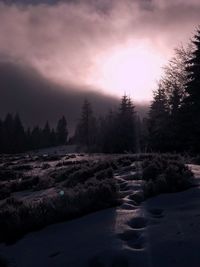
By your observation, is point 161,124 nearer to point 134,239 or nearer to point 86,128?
point 134,239

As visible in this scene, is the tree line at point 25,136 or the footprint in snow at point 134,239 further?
the tree line at point 25,136

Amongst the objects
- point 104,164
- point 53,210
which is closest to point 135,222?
point 53,210

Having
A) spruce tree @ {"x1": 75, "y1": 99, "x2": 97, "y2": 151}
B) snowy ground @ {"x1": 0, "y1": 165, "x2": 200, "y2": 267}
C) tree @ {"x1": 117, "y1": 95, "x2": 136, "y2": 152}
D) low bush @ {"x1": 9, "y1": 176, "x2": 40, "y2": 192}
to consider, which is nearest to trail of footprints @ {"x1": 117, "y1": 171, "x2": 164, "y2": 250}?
snowy ground @ {"x1": 0, "y1": 165, "x2": 200, "y2": 267}

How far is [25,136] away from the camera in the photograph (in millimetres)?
102188

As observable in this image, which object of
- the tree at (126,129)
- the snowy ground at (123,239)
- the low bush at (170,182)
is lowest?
the snowy ground at (123,239)

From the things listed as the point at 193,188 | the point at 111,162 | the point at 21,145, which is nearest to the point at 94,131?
the point at 21,145

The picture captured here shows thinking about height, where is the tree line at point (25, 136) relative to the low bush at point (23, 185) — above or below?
above

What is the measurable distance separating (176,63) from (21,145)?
53675mm

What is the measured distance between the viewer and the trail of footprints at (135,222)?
20.0 ft

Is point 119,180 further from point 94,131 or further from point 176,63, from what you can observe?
point 94,131

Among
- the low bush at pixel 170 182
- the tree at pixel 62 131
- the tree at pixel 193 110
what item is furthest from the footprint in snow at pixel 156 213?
the tree at pixel 62 131

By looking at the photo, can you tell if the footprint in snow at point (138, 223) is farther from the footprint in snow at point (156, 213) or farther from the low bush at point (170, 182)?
the low bush at point (170, 182)

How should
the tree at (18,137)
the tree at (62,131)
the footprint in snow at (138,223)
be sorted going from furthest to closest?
the tree at (62,131), the tree at (18,137), the footprint in snow at (138,223)

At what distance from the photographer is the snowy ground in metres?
5.63
